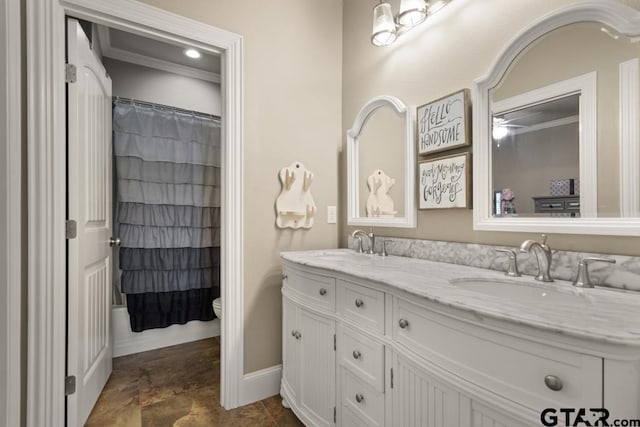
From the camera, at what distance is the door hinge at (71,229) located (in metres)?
1.45

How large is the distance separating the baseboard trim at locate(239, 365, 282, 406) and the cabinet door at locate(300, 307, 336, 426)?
1.31ft

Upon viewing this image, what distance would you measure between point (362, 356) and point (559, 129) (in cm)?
116

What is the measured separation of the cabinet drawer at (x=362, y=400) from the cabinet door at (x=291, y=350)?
0.38 metres

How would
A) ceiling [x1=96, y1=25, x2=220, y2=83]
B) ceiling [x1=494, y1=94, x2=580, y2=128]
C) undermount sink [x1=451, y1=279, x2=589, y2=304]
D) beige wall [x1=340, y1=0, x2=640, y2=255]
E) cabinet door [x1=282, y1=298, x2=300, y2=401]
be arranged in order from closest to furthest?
undermount sink [x1=451, y1=279, x2=589, y2=304] < ceiling [x1=494, y1=94, x2=580, y2=128] < beige wall [x1=340, y1=0, x2=640, y2=255] < cabinet door [x1=282, y1=298, x2=300, y2=401] < ceiling [x1=96, y1=25, x2=220, y2=83]

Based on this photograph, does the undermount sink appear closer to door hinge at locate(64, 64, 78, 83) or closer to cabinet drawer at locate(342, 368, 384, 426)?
cabinet drawer at locate(342, 368, 384, 426)

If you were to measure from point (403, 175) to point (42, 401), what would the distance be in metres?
2.11

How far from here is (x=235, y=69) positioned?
5.86ft

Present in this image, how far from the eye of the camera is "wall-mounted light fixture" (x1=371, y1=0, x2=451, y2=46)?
60.9 inches

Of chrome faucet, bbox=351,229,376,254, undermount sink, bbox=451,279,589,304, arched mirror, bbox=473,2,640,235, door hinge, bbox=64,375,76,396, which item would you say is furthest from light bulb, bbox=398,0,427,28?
door hinge, bbox=64,375,76,396

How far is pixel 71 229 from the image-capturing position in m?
1.46

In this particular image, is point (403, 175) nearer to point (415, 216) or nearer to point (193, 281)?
point (415, 216)

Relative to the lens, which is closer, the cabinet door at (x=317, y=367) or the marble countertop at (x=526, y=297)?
the marble countertop at (x=526, y=297)

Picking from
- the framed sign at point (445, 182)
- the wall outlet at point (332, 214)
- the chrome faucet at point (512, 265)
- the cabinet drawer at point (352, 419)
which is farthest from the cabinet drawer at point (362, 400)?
the wall outlet at point (332, 214)

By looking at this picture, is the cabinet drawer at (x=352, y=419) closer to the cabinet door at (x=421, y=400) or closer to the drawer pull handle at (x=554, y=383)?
the cabinet door at (x=421, y=400)
